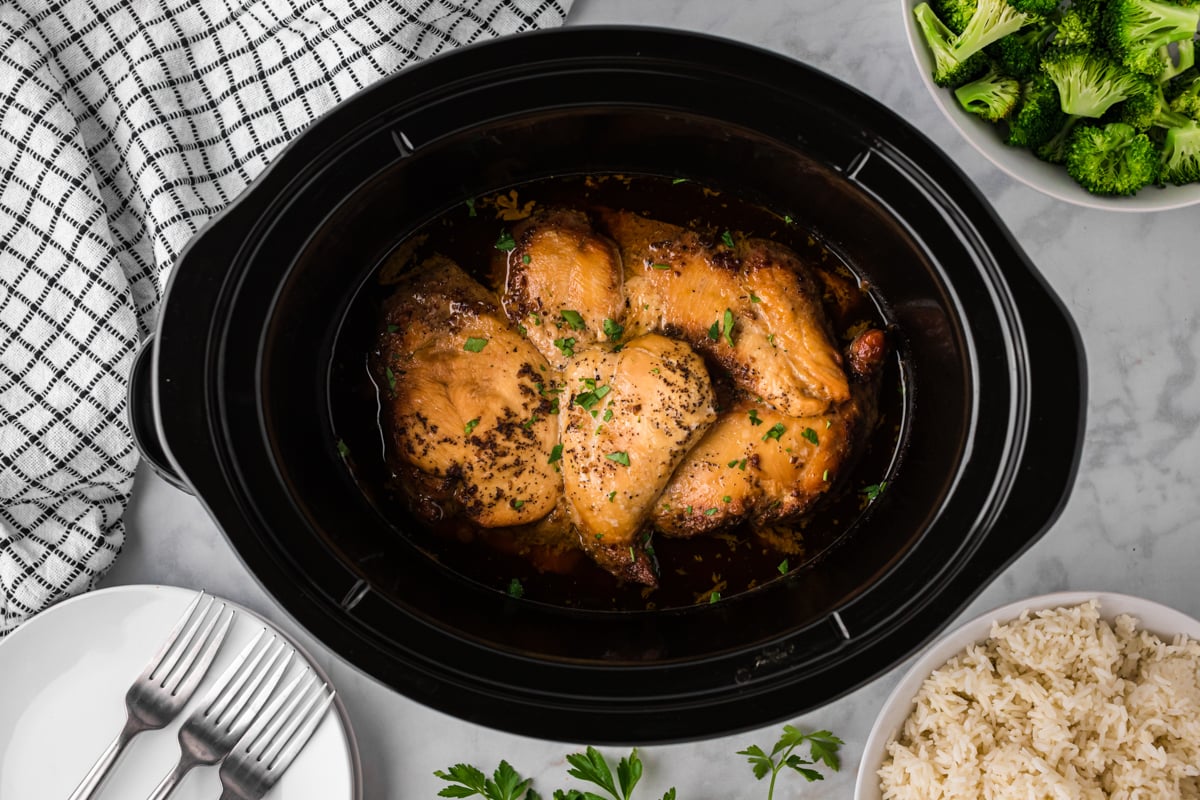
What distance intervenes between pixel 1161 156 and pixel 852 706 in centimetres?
125

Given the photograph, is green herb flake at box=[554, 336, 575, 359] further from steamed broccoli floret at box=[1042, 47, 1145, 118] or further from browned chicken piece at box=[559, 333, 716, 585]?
steamed broccoli floret at box=[1042, 47, 1145, 118]

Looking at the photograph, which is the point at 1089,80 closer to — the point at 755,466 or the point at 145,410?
the point at 755,466

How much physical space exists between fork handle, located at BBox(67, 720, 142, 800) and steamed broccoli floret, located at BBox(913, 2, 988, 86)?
6.67 feet

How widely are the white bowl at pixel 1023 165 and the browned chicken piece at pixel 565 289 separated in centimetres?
68

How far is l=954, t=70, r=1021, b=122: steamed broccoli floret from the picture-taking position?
168 centimetres

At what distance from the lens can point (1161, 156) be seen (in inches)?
67.2

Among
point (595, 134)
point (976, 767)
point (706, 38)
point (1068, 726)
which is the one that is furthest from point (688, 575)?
point (706, 38)

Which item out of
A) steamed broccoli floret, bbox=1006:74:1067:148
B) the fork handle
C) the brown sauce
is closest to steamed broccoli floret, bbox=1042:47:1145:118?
steamed broccoli floret, bbox=1006:74:1067:148

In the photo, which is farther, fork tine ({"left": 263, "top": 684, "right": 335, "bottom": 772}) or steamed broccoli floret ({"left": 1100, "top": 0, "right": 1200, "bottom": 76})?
fork tine ({"left": 263, "top": 684, "right": 335, "bottom": 772})

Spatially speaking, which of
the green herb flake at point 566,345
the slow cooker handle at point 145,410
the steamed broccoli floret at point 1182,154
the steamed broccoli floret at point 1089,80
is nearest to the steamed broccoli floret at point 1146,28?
the steamed broccoli floret at point 1089,80

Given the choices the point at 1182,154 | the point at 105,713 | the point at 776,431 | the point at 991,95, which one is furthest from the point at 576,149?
the point at 105,713

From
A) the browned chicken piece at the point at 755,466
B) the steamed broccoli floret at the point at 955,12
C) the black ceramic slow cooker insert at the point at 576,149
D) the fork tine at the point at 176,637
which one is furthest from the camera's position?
the fork tine at the point at 176,637

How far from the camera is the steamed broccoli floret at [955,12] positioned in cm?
164

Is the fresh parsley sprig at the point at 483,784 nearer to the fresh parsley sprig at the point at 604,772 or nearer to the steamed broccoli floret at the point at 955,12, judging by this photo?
the fresh parsley sprig at the point at 604,772
